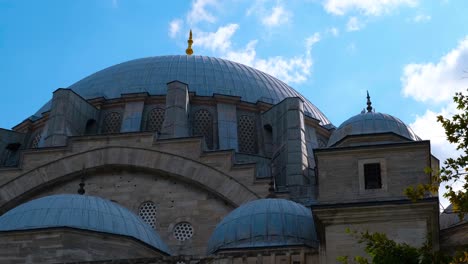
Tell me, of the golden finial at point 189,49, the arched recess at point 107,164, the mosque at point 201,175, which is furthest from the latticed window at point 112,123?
the golden finial at point 189,49

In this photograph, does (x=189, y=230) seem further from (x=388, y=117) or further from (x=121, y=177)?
(x=388, y=117)

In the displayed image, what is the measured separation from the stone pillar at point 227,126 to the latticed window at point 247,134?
1.21ft

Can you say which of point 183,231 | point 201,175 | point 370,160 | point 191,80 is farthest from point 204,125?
point 370,160

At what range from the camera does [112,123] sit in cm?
3069

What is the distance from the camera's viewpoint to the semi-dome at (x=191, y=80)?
1259 inches

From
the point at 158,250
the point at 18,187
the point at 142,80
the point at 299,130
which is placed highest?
the point at 142,80

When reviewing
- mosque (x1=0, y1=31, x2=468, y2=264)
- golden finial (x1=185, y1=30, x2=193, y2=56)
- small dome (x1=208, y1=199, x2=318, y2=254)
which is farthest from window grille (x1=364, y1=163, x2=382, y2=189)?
golden finial (x1=185, y1=30, x2=193, y2=56)

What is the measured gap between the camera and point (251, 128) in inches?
1205

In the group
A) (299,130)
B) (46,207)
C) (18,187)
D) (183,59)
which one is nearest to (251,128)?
(299,130)

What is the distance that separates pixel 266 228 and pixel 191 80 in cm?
1317

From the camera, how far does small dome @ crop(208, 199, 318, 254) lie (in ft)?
65.5

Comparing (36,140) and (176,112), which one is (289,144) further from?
(36,140)

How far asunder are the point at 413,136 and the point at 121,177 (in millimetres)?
8282

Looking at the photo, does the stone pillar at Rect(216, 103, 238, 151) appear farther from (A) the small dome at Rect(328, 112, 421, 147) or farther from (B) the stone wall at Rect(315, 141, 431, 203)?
(B) the stone wall at Rect(315, 141, 431, 203)
